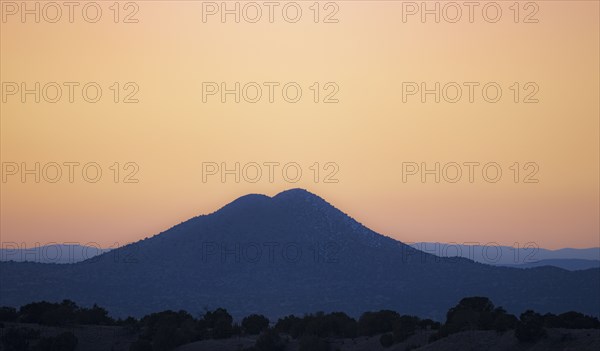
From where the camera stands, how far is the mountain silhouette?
14425 cm

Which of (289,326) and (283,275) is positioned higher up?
(283,275)

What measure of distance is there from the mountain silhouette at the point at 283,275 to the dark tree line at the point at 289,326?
5550cm

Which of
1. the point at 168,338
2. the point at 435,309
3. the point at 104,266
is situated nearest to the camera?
the point at 168,338

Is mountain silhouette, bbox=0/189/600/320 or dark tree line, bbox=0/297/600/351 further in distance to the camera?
mountain silhouette, bbox=0/189/600/320

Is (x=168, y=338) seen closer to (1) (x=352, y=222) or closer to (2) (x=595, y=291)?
(2) (x=595, y=291)

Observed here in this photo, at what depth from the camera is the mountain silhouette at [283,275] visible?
14425 cm

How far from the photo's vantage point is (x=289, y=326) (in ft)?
271

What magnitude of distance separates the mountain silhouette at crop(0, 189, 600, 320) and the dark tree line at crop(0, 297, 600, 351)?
55.5m

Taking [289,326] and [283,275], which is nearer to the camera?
[289,326]

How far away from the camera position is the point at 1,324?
78.2 meters

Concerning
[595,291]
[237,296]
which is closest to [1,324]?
[237,296]

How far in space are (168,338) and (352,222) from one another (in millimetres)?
101633

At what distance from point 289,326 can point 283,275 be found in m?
75.6

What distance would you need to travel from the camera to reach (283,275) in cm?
15812
